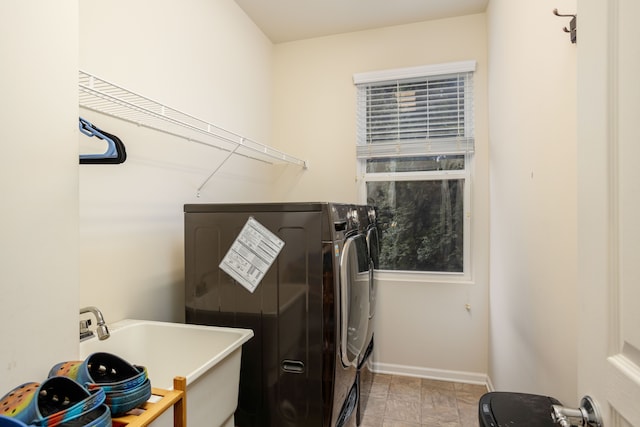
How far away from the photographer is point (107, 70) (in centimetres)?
142

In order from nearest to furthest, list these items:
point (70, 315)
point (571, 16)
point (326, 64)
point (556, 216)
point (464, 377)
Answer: point (70, 315) → point (571, 16) → point (556, 216) → point (464, 377) → point (326, 64)

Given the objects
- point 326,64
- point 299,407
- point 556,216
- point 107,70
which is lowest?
point 299,407

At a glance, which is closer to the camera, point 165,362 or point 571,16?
point 571,16

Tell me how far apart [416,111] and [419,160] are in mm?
410

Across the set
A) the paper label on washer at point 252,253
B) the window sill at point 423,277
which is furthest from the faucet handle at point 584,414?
the window sill at point 423,277

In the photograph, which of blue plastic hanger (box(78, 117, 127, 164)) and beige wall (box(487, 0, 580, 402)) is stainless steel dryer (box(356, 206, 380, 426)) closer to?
beige wall (box(487, 0, 580, 402))

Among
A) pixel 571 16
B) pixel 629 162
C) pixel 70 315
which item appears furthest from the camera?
pixel 571 16

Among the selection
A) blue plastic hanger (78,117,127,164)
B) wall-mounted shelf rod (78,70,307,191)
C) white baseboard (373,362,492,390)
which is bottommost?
white baseboard (373,362,492,390)

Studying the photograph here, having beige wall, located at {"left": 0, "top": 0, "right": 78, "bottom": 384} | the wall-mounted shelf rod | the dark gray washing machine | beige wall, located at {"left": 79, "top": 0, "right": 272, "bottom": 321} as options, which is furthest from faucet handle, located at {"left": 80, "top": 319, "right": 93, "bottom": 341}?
the wall-mounted shelf rod

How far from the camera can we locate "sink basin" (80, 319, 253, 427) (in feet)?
3.94

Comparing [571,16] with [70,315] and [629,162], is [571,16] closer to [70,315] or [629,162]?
[629,162]

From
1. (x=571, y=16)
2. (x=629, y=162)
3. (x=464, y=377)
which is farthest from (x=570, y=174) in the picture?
(x=464, y=377)

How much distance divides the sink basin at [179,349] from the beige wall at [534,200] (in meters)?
1.22

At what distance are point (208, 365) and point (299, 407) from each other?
592mm
